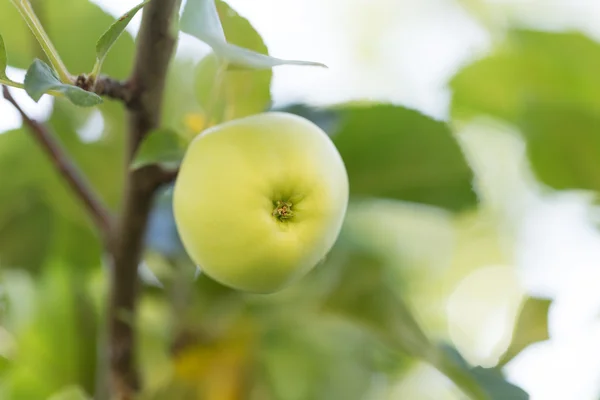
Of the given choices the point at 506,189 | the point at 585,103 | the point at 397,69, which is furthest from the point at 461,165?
the point at 397,69

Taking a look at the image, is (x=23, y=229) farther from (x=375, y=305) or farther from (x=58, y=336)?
(x=375, y=305)

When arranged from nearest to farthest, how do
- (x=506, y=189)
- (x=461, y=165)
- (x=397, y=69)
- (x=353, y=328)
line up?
(x=461, y=165), (x=353, y=328), (x=506, y=189), (x=397, y=69)

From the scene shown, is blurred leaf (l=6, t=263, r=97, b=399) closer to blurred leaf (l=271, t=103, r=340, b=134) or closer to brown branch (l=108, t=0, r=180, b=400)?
brown branch (l=108, t=0, r=180, b=400)

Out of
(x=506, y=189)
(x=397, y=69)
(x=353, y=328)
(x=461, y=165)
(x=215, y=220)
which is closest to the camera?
(x=215, y=220)

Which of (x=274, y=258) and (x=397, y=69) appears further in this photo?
(x=397, y=69)

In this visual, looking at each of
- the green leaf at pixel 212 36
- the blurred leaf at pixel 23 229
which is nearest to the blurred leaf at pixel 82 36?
the blurred leaf at pixel 23 229

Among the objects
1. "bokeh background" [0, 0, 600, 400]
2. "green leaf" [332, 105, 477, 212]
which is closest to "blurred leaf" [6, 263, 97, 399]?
"bokeh background" [0, 0, 600, 400]

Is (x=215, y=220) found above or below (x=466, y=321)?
above

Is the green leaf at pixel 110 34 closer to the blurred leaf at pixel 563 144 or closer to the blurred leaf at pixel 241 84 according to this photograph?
the blurred leaf at pixel 241 84

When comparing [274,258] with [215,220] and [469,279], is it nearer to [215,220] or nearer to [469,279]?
[215,220]
